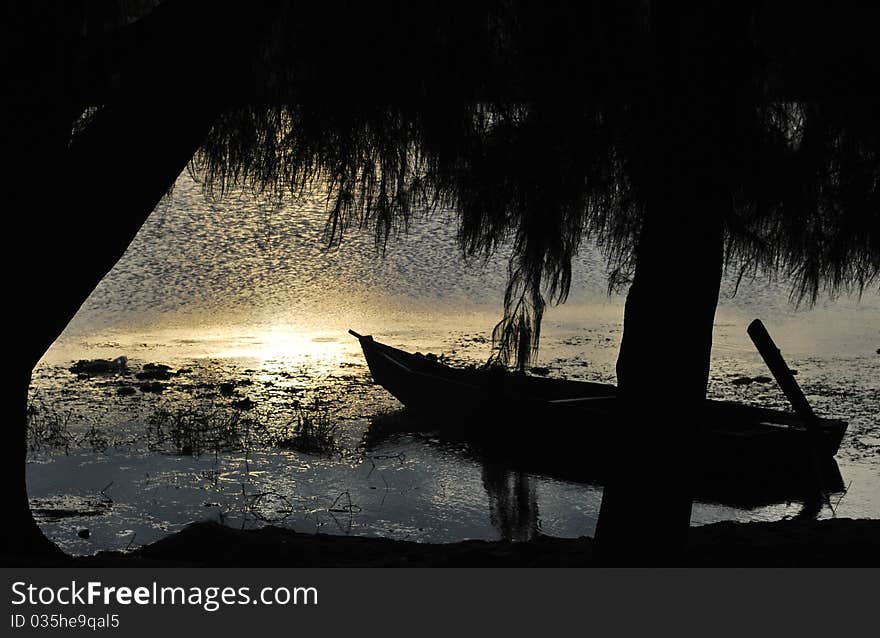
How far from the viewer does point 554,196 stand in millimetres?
4832

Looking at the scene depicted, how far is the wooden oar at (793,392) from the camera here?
7.70m

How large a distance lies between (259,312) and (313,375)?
4.53 metres

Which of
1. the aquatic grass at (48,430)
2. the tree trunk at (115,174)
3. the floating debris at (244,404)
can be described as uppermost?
the tree trunk at (115,174)

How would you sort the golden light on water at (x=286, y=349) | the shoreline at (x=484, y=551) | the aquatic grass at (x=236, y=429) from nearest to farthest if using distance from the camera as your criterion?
1. the shoreline at (x=484, y=551)
2. the aquatic grass at (x=236, y=429)
3. the golden light on water at (x=286, y=349)

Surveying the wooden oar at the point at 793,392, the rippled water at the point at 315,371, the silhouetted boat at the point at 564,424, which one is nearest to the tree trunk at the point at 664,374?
the rippled water at the point at 315,371

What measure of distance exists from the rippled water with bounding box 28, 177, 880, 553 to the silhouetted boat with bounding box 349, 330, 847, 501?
27 cm

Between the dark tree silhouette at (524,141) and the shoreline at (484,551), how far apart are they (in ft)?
3.10

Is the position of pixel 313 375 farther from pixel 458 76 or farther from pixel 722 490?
pixel 458 76

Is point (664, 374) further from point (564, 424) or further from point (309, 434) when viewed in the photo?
point (309, 434)

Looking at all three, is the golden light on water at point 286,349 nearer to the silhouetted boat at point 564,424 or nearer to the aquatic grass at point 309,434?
the silhouetted boat at point 564,424

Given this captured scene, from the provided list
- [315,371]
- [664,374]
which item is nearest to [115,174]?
[664,374]

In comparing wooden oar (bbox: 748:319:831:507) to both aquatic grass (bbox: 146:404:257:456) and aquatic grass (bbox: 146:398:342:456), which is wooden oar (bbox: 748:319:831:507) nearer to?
aquatic grass (bbox: 146:398:342:456)

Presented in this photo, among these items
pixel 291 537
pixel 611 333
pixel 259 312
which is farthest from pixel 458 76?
pixel 259 312

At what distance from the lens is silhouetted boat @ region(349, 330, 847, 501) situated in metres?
8.64
